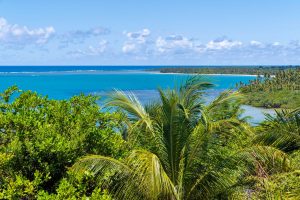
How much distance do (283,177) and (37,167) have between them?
448 centimetres

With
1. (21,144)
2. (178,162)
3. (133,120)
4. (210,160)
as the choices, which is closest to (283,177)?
(210,160)

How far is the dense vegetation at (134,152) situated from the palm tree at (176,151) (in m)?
0.02

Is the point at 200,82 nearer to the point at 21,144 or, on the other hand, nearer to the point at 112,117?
the point at 112,117

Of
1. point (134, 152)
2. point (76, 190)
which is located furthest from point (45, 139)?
point (134, 152)

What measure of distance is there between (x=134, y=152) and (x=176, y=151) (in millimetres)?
1007

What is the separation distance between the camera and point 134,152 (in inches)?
295

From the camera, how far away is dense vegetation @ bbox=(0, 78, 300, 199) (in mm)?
6965

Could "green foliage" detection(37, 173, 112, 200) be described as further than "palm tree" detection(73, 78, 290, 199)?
No

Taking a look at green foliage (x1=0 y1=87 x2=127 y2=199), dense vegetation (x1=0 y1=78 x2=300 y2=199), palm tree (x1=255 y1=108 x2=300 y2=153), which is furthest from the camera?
palm tree (x1=255 y1=108 x2=300 y2=153)

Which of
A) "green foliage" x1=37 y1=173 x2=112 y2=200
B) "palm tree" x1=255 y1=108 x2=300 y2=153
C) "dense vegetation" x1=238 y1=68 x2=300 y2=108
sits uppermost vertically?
"palm tree" x1=255 y1=108 x2=300 y2=153

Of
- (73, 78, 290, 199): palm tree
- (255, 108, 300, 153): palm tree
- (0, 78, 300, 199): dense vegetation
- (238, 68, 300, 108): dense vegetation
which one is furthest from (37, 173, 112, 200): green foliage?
(238, 68, 300, 108): dense vegetation

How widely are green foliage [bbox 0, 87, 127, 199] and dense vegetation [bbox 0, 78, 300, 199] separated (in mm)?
16

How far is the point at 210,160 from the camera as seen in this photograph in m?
8.39

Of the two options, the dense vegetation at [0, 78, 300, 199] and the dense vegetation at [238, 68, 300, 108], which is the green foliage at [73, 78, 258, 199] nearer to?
the dense vegetation at [0, 78, 300, 199]
